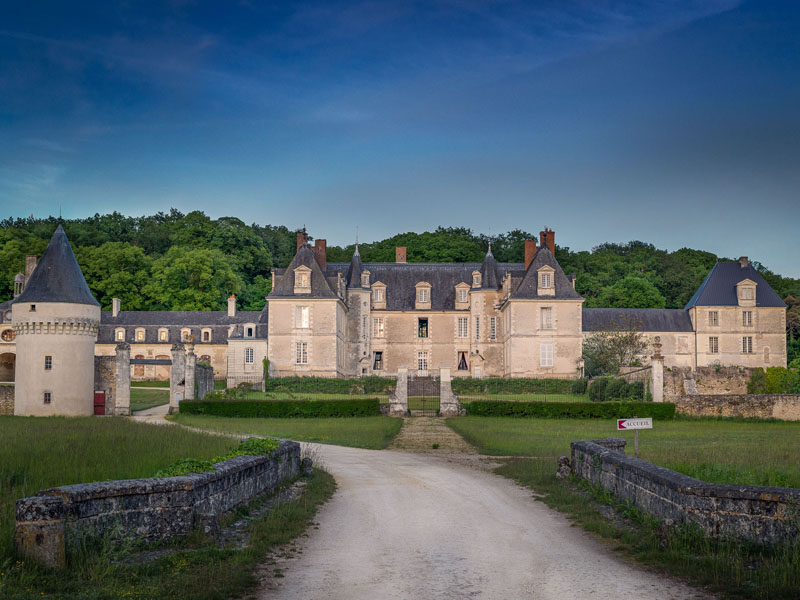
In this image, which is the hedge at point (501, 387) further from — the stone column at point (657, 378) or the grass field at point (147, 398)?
A: the grass field at point (147, 398)

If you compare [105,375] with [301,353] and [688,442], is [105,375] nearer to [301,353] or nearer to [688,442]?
[301,353]

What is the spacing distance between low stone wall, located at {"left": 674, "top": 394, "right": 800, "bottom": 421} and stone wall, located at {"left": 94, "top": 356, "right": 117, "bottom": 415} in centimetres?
2614

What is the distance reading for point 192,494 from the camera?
943cm

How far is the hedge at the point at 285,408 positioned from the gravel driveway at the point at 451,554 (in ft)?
65.7

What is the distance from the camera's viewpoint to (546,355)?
51.9 meters

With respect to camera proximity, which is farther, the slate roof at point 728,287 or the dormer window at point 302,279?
the slate roof at point 728,287

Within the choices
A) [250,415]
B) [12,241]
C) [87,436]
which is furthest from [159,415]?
[12,241]

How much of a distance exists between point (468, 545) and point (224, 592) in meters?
3.40

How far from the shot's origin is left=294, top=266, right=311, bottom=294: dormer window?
51.8 m

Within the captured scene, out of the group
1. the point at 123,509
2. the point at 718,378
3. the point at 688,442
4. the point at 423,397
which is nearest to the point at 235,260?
the point at 423,397

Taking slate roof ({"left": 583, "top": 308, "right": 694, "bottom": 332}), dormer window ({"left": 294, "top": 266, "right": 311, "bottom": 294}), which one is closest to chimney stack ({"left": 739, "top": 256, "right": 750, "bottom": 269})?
slate roof ({"left": 583, "top": 308, "right": 694, "bottom": 332})

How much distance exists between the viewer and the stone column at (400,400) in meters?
35.4

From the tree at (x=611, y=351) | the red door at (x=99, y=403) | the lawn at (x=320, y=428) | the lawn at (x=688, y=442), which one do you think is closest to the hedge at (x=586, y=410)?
the lawn at (x=688, y=442)

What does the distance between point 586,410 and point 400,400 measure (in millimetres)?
8309
